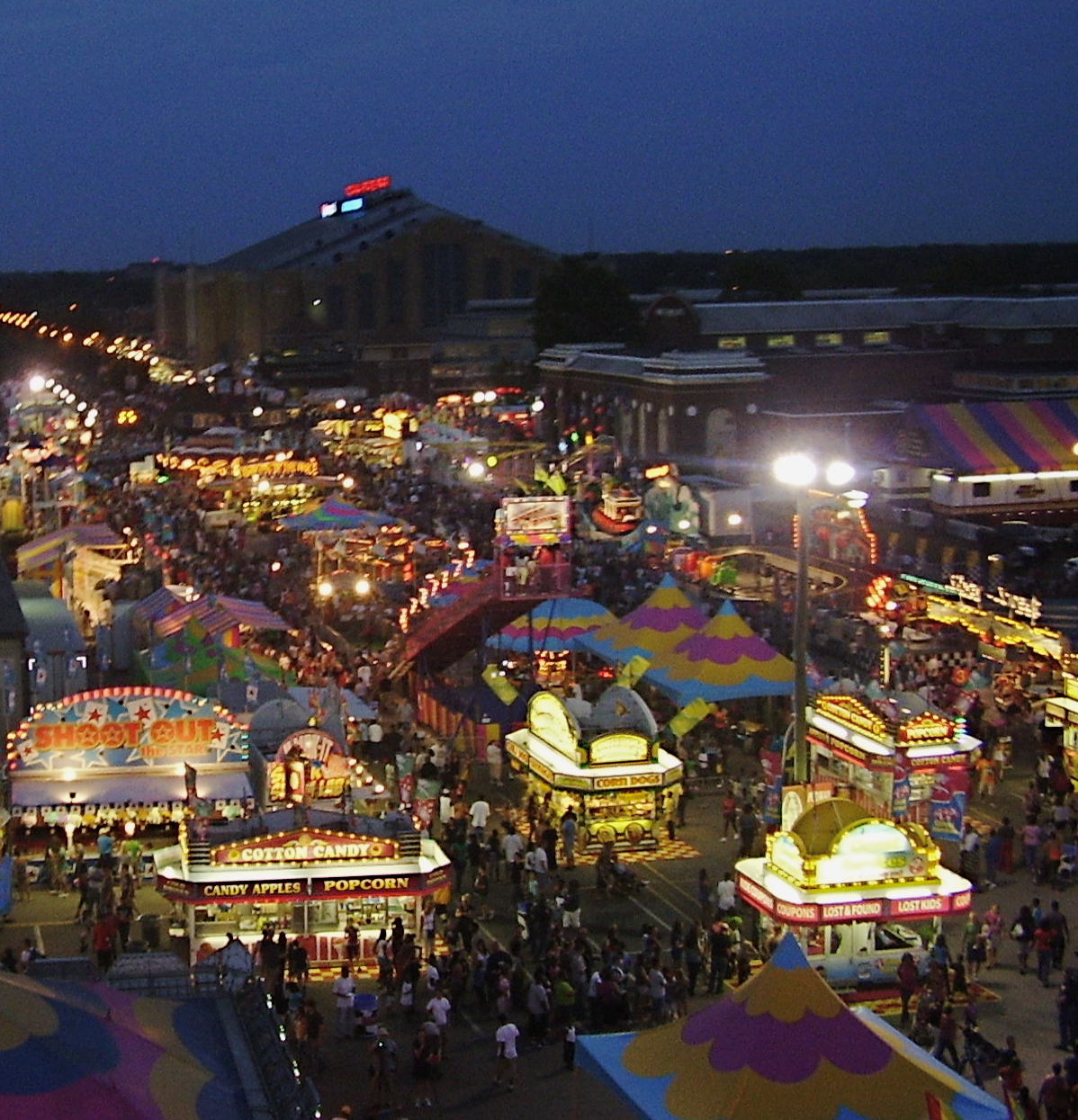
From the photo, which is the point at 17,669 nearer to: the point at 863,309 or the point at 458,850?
the point at 458,850

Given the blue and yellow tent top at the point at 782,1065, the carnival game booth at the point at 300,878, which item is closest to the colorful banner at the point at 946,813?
the carnival game booth at the point at 300,878

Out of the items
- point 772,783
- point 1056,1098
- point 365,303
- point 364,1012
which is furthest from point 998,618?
point 365,303

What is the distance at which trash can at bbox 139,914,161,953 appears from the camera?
17719 mm

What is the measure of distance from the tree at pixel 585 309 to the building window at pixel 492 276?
2574 cm

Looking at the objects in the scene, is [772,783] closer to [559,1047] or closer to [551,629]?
[559,1047]

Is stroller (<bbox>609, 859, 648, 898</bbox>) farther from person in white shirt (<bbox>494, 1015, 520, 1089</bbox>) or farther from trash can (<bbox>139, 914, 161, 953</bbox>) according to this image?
person in white shirt (<bbox>494, 1015, 520, 1089</bbox>)

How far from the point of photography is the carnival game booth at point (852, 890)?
55.0 ft

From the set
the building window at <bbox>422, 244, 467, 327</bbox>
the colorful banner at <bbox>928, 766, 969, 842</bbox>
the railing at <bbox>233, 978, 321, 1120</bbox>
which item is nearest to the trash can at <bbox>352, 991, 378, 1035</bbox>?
the railing at <bbox>233, 978, 321, 1120</bbox>

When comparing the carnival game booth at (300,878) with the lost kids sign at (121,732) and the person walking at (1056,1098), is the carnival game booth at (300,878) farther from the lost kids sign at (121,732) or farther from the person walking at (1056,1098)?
the person walking at (1056,1098)

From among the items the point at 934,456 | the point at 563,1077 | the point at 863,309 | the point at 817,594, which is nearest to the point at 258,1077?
the point at 563,1077

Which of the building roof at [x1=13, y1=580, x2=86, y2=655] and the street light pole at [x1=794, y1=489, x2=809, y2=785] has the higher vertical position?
the street light pole at [x1=794, y1=489, x2=809, y2=785]

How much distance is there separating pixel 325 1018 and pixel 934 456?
29.7 meters

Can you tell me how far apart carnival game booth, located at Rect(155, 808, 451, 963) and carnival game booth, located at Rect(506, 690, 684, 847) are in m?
4.04

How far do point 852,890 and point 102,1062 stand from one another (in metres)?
8.53
